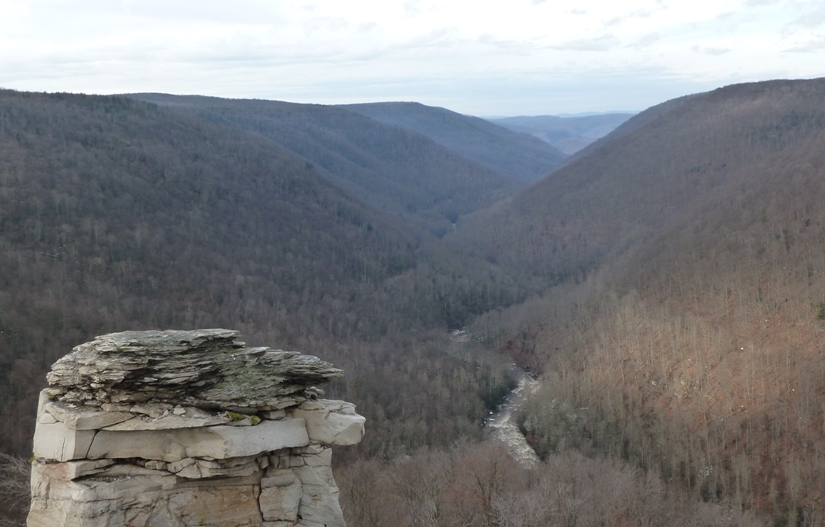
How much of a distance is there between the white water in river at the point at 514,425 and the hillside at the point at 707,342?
4.07 ft

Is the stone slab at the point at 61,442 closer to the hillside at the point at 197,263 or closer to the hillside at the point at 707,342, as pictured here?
the hillside at the point at 197,263

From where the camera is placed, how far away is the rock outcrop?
13383 mm

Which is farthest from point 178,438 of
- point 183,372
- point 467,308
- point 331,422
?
point 467,308

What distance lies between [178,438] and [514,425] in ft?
165

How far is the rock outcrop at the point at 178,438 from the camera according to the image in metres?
13.4

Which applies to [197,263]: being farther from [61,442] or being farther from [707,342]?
Answer: [61,442]

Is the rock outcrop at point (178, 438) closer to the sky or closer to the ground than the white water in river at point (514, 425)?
closer to the sky

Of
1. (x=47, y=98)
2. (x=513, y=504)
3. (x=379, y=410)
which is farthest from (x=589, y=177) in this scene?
(x=513, y=504)

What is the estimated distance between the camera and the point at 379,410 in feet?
189

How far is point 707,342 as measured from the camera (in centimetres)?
6119

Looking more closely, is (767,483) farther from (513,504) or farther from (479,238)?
(479,238)

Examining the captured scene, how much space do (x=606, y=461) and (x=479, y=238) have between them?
107 meters

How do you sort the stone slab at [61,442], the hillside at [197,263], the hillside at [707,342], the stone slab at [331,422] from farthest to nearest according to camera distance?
the hillside at [197,263], the hillside at [707,342], the stone slab at [331,422], the stone slab at [61,442]

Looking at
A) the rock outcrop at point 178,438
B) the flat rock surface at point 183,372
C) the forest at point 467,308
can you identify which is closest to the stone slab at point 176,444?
the rock outcrop at point 178,438
